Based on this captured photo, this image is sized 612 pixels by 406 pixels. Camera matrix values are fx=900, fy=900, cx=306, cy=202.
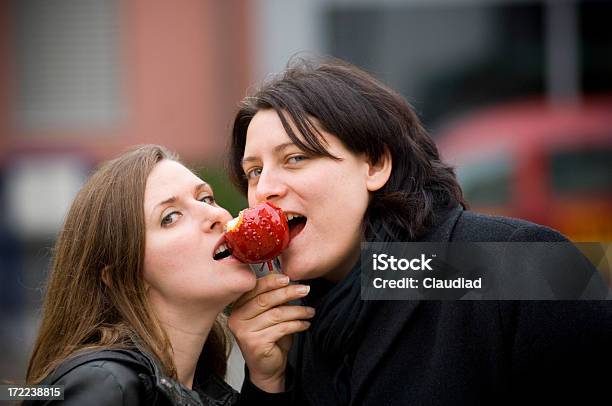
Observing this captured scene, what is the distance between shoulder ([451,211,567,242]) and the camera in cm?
269

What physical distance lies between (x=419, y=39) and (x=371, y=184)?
30.5ft

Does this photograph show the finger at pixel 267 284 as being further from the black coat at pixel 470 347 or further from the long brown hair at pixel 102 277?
the long brown hair at pixel 102 277

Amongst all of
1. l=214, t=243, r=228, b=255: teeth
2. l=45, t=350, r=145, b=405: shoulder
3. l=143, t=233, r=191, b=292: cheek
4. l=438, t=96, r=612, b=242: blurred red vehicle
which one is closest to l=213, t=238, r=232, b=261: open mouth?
l=214, t=243, r=228, b=255: teeth

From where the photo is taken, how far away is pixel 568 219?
319 inches

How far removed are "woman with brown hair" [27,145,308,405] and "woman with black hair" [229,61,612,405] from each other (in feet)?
0.45

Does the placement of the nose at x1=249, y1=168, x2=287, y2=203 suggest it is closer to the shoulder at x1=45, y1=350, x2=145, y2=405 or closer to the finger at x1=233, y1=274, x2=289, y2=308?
the finger at x1=233, y1=274, x2=289, y2=308

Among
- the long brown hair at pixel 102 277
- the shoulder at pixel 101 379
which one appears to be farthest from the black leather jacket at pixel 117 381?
the long brown hair at pixel 102 277

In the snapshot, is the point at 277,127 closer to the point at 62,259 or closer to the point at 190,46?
the point at 62,259

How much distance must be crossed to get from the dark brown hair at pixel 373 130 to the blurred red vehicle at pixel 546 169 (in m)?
4.96

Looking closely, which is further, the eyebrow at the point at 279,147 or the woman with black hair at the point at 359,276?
the eyebrow at the point at 279,147

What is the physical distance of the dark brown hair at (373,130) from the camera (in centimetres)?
297

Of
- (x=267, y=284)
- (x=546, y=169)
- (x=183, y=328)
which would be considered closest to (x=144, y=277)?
(x=183, y=328)

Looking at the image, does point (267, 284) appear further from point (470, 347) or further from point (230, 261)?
point (470, 347)

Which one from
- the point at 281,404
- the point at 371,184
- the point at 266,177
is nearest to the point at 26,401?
the point at 281,404
